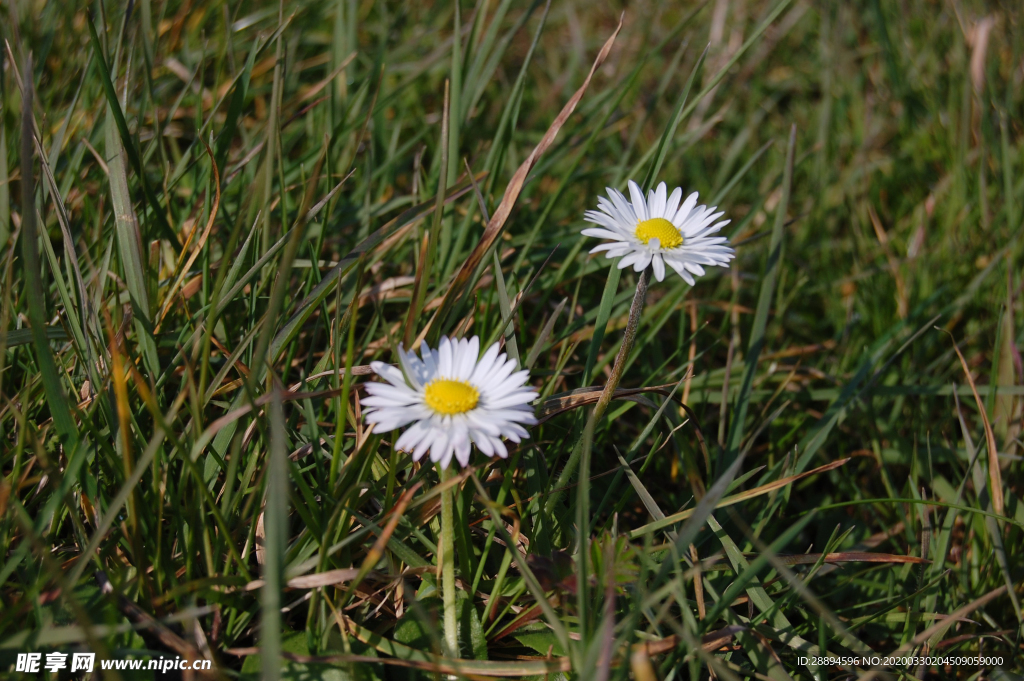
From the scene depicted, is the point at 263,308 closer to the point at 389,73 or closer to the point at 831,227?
the point at 389,73

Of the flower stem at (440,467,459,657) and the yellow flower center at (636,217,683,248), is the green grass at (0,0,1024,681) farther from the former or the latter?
the yellow flower center at (636,217,683,248)

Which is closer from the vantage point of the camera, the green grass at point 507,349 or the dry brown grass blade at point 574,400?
the green grass at point 507,349

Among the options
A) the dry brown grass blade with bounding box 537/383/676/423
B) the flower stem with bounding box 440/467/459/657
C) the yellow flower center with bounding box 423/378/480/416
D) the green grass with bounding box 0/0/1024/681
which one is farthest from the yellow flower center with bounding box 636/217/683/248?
the flower stem with bounding box 440/467/459/657

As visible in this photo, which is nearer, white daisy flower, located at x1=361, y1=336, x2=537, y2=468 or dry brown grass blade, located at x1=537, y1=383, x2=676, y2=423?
white daisy flower, located at x1=361, y1=336, x2=537, y2=468

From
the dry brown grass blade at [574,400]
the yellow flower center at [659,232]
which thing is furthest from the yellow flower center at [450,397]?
the yellow flower center at [659,232]

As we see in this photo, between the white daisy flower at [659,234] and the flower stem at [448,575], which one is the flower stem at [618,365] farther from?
the flower stem at [448,575]

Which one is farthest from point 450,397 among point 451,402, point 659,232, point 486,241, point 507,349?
point 659,232
